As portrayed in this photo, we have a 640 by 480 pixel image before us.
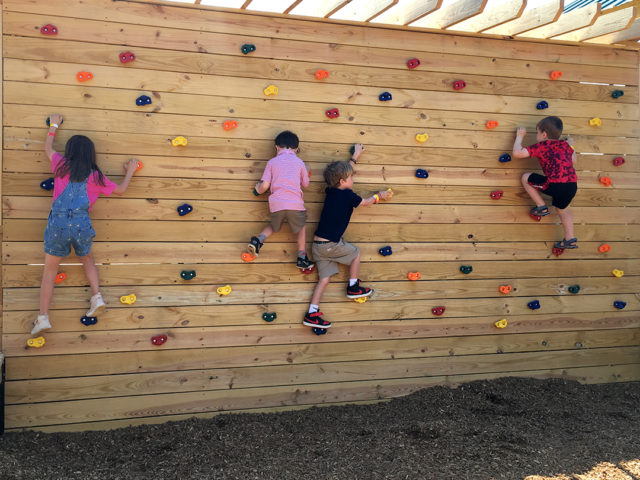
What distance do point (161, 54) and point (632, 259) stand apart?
4601 millimetres

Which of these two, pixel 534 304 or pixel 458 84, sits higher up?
pixel 458 84

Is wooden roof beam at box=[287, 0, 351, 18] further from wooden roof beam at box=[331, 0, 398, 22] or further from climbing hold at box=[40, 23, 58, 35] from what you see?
climbing hold at box=[40, 23, 58, 35]

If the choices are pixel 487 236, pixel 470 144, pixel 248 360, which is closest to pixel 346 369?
pixel 248 360

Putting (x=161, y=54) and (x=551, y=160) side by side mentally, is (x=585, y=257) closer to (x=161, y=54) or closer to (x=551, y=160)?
(x=551, y=160)

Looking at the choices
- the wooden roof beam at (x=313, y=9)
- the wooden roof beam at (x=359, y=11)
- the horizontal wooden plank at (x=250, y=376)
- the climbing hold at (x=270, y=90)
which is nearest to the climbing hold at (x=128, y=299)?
the horizontal wooden plank at (x=250, y=376)

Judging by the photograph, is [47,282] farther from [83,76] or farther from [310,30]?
[310,30]

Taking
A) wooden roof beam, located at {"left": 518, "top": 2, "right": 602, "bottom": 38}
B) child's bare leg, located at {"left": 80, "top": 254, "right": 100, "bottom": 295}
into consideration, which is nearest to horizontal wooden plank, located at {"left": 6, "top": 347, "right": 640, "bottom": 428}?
child's bare leg, located at {"left": 80, "top": 254, "right": 100, "bottom": 295}

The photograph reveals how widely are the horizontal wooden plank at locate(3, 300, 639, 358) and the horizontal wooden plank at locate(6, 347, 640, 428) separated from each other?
0.37 metres

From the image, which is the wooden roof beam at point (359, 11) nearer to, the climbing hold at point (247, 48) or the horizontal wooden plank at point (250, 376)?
the climbing hold at point (247, 48)

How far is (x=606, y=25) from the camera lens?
199 inches

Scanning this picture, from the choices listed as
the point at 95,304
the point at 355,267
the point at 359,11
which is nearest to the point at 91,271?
the point at 95,304

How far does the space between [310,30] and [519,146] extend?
6.65 feet

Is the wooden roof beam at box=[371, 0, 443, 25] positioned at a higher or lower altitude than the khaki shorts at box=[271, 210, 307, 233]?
higher

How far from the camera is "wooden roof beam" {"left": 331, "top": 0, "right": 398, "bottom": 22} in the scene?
177 inches
